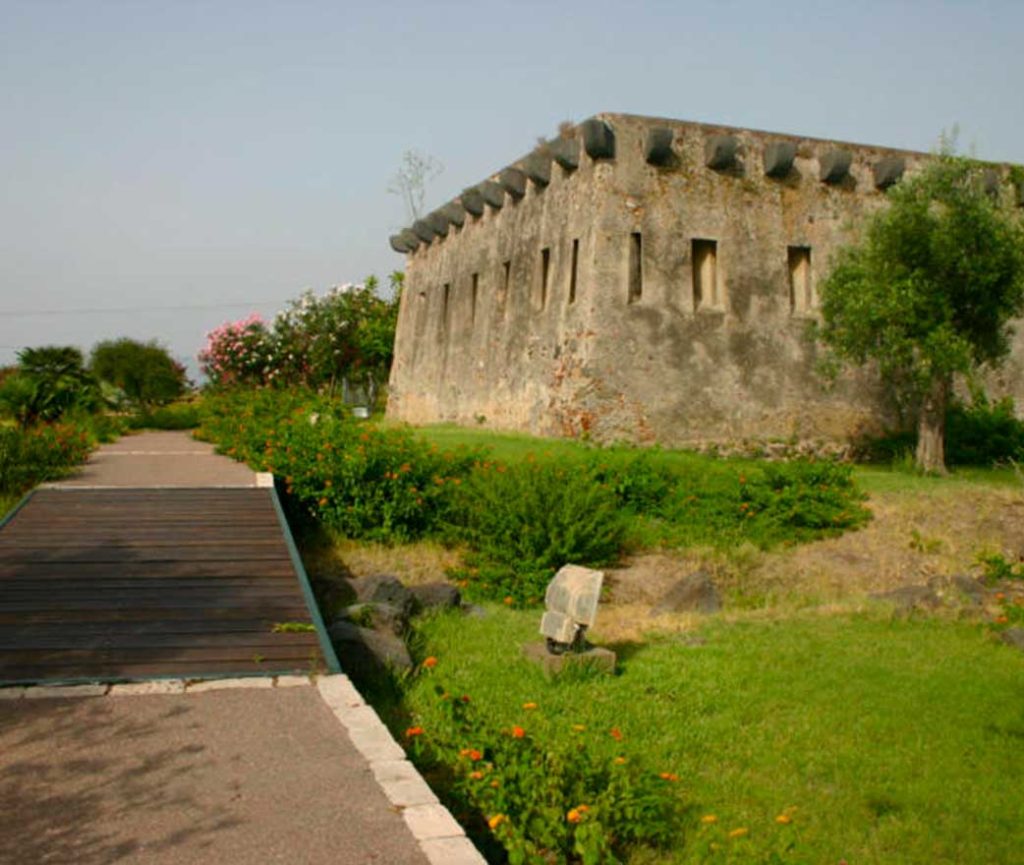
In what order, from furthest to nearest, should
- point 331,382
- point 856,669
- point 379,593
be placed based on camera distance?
1. point 331,382
2. point 379,593
3. point 856,669

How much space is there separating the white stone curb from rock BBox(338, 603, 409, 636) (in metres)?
2.42

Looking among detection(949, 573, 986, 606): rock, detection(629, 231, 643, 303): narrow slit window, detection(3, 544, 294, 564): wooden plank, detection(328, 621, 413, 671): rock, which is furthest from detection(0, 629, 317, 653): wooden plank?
detection(629, 231, 643, 303): narrow slit window

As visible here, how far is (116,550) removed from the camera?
9.43 meters

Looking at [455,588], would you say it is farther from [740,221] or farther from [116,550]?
[740,221]

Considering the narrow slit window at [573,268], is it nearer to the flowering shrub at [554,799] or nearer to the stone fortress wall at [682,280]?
the stone fortress wall at [682,280]

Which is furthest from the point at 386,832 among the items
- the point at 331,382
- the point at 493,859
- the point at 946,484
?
the point at 331,382

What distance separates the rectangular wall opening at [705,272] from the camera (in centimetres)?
1711

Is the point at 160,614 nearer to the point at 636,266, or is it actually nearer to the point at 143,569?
the point at 143,569

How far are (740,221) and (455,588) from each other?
Answer: 29.4ft

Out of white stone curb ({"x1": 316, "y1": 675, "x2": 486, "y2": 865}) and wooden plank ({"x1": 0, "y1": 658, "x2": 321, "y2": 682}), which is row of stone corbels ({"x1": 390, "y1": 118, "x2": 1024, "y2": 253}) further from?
white stone curb ({"x1": 316, "y1": 675, "x2": 486, "y2": 865})

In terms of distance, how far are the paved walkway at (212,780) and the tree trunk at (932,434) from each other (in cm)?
1153

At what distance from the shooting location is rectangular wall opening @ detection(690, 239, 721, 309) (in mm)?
17109

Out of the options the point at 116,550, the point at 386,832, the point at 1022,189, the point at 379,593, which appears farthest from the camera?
the point at 1022,189

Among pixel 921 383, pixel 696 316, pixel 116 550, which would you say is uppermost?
pixel 696 316
